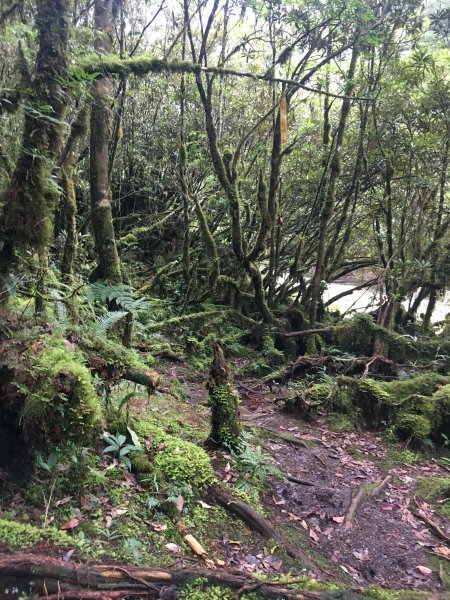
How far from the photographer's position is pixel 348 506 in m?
5.21

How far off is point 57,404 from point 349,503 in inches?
148

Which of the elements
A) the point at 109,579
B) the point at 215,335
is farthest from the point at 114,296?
the point at 215,335

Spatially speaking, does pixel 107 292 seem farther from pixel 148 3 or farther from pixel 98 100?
pixel 148 3

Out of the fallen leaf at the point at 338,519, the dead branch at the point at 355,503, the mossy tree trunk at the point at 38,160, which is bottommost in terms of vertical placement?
the fallen leaf at the point at 338,519

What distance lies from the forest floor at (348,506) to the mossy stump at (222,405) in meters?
0.42

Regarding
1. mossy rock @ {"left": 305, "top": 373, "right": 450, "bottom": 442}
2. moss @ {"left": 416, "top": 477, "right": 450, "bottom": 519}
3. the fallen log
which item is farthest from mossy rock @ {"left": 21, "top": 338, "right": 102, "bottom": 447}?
mossy rock @ {"left": 305, "top": 373, "right": 450, "bottom": 442}

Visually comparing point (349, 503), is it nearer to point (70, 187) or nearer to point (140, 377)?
point (140, 377)

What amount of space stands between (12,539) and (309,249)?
40.0ft

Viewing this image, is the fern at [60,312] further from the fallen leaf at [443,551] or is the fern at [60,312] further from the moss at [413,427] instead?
the moss at [413,427]

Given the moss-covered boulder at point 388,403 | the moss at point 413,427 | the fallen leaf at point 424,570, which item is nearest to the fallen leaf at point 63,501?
the fallen leaf at point 424,570

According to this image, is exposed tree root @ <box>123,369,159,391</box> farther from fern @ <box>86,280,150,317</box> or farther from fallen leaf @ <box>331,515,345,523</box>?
fallen leaf @ <box>331,515,345,523</box>

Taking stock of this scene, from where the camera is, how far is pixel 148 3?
11953 millimetres

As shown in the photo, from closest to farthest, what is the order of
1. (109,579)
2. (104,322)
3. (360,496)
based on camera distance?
1. (109,579)
2. (104,322)
3. (360,496)

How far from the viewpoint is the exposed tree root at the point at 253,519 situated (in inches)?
160
